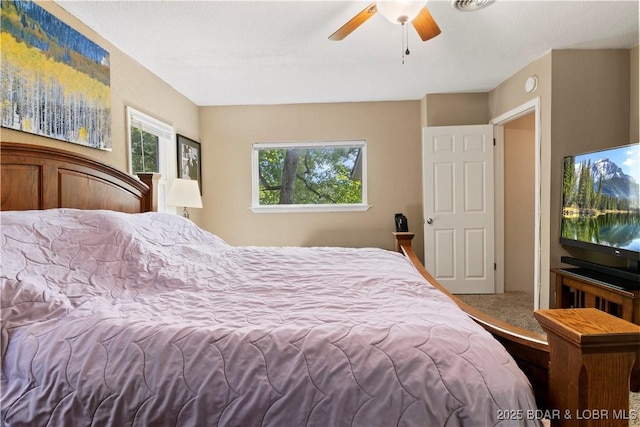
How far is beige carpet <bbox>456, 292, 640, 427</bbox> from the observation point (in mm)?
2962

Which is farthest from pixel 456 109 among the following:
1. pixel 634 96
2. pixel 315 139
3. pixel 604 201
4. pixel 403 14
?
pixel 403 14

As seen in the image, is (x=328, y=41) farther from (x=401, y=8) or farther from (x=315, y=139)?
(x=315, y=139)

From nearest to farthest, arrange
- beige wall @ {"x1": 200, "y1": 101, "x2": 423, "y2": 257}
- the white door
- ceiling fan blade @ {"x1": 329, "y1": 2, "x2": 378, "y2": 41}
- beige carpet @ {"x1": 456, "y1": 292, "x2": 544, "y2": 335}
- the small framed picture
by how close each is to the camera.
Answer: ceiling fan blade @ {"x1": 329, "y1": 2, "x2": 378, "y2": 41} < beige carpet @ {"x1": 456, "y1": 292, "x2": 544, "y2": 335} < the small framed picture < the white door < beige wall @ {"x1": 200, "y1": 101, "x2": 423, "y2": 257}

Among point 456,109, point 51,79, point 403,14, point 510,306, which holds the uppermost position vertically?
point 456,109

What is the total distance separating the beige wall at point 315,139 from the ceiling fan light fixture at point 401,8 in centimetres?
234

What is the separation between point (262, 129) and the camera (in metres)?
4.15

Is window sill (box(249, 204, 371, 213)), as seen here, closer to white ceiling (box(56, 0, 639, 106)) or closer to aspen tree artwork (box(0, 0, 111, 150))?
white ceiling (box(56, 0, 639, 106))

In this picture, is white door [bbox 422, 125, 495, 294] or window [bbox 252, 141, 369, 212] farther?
window [bbox 252, 141, 369, 212]

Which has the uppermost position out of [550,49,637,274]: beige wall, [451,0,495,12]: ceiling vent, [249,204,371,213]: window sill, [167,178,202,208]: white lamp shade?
[451,0,495,12]: ceiling vent

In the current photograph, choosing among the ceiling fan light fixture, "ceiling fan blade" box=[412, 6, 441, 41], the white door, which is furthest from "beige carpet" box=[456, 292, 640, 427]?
the ceiling fan light fixture

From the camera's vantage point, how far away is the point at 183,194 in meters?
3.10

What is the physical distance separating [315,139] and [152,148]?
1.86 m

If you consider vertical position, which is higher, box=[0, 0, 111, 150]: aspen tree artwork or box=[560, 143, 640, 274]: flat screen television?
box=[0, 0, 111, 150]: aspen tree artwork

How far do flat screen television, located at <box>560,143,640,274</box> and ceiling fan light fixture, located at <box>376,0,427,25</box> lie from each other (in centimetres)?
177
